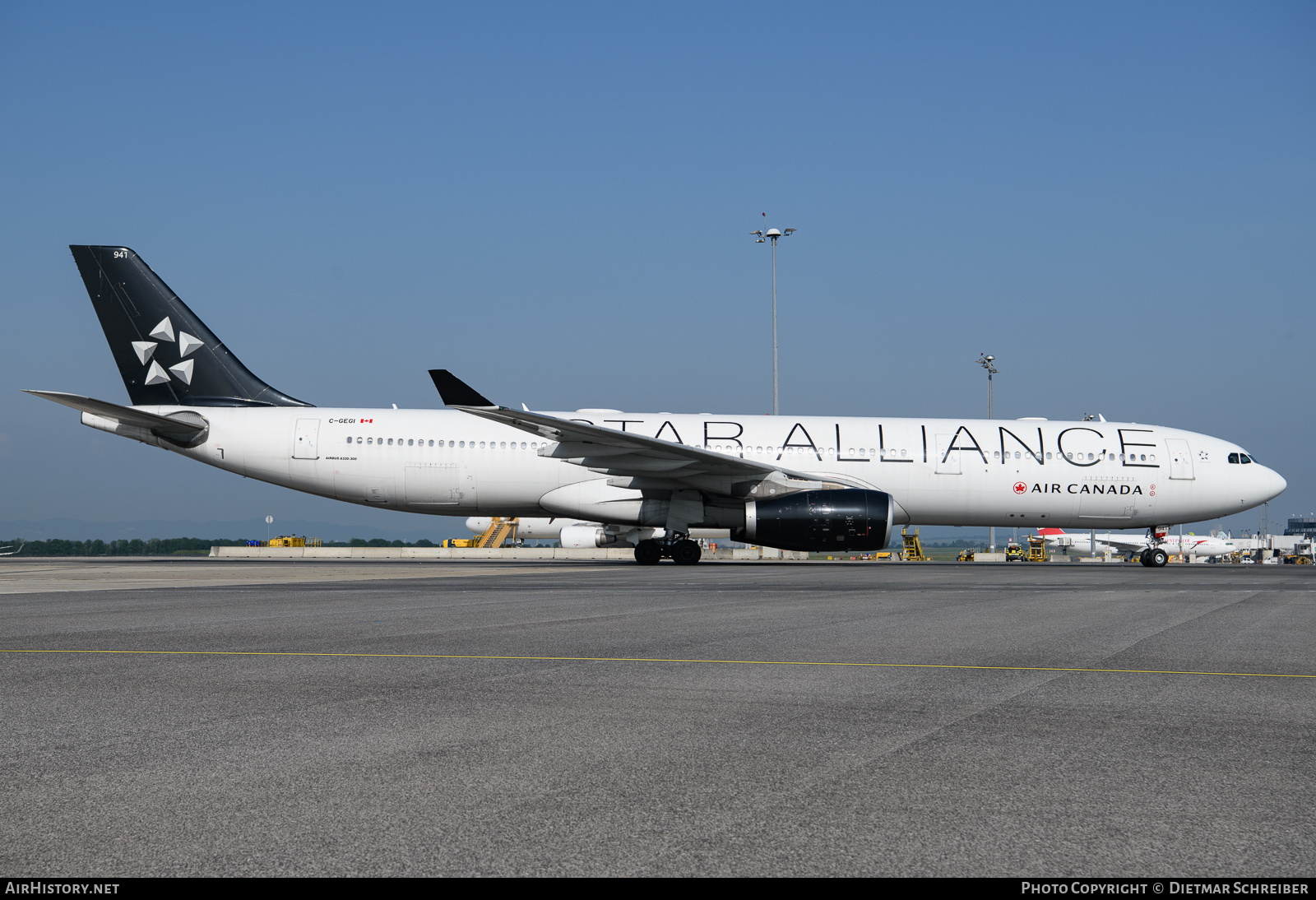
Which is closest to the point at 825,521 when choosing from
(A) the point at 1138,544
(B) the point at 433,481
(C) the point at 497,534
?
(B) the point at 433,481

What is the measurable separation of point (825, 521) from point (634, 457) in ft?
14.5

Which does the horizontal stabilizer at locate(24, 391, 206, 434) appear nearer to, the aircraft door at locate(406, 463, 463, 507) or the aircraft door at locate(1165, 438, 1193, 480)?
the aircraft door at locate(406, 463, 463, 507)

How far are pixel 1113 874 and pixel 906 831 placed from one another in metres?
0.56

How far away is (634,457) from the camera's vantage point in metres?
22.2

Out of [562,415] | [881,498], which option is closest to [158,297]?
[562,415]

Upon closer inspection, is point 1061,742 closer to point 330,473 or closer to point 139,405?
point 330,473

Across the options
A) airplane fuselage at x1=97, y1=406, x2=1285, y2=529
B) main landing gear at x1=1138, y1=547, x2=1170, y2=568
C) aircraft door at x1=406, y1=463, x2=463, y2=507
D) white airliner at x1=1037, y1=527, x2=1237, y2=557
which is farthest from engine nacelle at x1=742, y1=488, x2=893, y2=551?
white airliner at x1=1037, y1=527, x2=1237, y2=557

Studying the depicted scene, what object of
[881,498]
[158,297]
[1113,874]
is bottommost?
[1113,874]

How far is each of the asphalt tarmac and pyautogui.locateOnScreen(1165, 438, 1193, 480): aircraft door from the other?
18.0 meters

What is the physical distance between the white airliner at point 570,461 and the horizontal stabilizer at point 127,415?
0.07 meters

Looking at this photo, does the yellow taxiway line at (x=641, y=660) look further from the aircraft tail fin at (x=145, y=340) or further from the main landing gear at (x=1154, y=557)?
the main landing gear at (x=1154, y=557)

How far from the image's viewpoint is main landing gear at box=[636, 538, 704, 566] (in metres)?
24.2

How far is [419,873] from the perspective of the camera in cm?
261

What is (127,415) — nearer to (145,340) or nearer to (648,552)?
(145,340)
